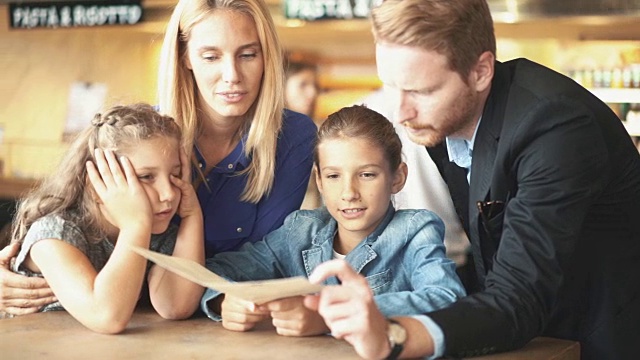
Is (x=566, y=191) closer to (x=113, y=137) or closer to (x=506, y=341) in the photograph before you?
(x=506, y=341)

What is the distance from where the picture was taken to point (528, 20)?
624 cm

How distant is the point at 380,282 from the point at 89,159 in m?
0.69

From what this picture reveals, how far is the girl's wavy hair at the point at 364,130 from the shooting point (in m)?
2.21

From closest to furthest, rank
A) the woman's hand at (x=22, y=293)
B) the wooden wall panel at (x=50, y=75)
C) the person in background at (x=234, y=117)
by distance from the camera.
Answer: the woman's hand at (x=22, y=293)
the person in background at (x=234, y=117)
the wooden wall panel at (x=50, y=75)

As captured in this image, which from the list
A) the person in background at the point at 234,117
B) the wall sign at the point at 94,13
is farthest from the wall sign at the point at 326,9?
the person in background at the point at 234,117

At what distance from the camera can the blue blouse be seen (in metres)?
2.42

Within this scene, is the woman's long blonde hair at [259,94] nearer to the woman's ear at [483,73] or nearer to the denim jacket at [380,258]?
the denim jacket at [380,258]

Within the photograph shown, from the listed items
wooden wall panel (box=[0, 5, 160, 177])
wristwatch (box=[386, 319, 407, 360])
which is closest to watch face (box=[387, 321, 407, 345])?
wristwatch (box=[386, 319, 407, 360])

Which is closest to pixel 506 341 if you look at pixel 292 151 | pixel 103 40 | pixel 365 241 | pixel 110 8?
pixel 365 241

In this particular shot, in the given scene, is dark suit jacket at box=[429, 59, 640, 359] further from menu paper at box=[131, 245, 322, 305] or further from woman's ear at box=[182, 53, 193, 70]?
woman's ear at box=[182, 53, 193, 70]

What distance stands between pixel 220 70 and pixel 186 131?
19 centimetres

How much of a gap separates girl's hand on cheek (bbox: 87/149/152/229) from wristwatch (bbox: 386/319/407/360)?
62cm

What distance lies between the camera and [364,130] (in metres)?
2.21

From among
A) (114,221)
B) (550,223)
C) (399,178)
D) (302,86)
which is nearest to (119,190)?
(114,221)
